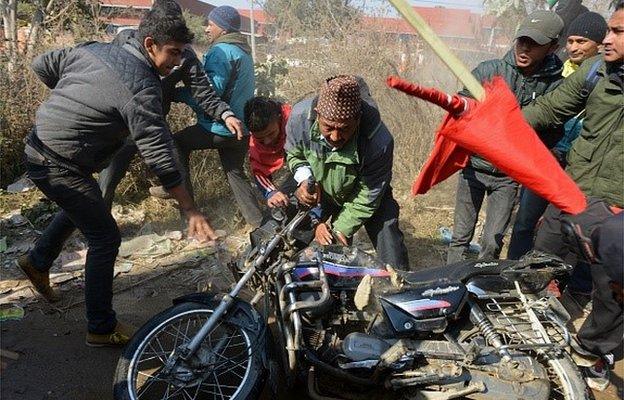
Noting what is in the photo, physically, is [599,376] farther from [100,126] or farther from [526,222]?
[100,126]

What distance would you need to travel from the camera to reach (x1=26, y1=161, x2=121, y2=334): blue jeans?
296 centimetres

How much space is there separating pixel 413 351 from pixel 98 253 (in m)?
1.96

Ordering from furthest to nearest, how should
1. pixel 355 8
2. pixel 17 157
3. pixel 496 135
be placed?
pixel 355 8, pixel 17 157, pixel 496 135

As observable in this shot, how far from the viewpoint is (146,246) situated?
476 cm

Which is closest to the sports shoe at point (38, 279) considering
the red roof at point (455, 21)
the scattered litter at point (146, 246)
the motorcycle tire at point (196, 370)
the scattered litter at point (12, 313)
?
the scattered litter at point (12, 313)

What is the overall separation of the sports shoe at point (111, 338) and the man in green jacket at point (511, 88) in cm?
255

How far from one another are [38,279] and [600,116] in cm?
394

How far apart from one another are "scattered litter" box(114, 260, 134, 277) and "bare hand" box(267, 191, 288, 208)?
1721mm

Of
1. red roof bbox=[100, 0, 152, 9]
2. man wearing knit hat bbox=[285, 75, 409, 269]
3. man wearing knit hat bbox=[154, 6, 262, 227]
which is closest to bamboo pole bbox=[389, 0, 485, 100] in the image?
man wearing knit hat bbox=[285, 75, 409, 269]

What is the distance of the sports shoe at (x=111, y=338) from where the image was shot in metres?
3.28

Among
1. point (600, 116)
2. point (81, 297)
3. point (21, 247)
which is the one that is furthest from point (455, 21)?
point (81, 297)

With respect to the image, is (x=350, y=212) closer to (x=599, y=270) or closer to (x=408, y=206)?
(x=599, y=270)

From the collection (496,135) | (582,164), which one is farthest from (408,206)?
(496,135)

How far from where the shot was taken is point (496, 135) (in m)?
2.27
